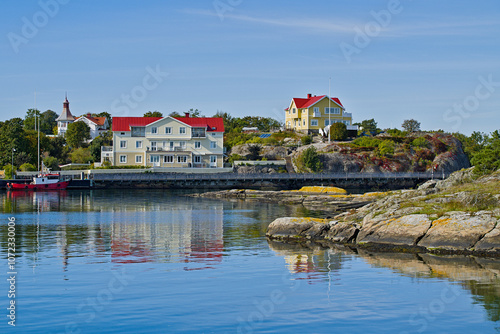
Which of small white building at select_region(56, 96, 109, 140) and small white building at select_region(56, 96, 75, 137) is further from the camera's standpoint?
small white building at select_region(56, 96, 75, 137)

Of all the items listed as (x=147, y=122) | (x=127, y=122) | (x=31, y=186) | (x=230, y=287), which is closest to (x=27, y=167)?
(x=31, y=186)

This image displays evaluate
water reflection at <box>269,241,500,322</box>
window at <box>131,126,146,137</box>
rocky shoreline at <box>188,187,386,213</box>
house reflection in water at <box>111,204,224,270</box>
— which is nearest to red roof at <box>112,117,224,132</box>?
window at <box>131,126,146,137</box>

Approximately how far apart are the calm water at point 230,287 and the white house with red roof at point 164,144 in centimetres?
5588

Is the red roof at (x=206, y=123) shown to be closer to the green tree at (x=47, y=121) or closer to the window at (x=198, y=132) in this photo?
the window at (x=198, y=132)

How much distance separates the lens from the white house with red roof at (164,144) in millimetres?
92375

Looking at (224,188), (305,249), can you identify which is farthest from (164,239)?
(224,188)

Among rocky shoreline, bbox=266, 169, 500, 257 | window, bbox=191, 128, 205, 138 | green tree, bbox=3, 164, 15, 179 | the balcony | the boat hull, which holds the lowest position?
rocky shoreline, bbox=266, 169, 500, 257

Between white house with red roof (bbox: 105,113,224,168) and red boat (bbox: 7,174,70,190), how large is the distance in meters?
14.6

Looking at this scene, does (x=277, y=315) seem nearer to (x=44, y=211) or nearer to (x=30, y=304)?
(x=30, y=304)

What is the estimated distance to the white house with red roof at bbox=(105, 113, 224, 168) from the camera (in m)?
92.4

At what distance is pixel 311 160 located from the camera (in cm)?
9025

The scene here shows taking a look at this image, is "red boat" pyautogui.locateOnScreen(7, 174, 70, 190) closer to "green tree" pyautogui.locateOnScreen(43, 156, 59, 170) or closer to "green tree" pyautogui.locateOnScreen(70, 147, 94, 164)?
"green tree" pyautogui.locateOnScreen(43, 156, 59, 170)

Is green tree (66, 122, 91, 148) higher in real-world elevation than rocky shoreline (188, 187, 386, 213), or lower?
higher

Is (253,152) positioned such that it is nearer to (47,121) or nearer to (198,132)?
(198,132)
